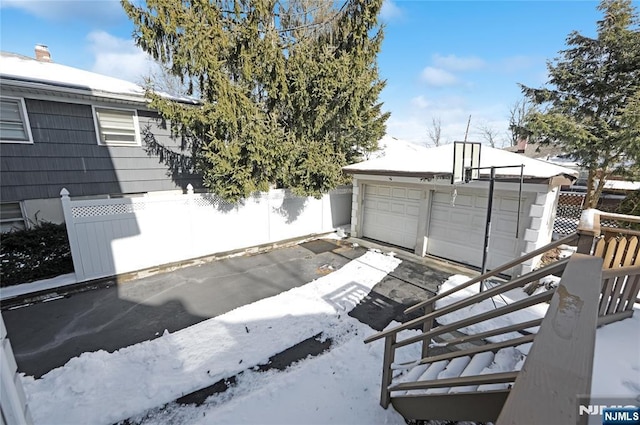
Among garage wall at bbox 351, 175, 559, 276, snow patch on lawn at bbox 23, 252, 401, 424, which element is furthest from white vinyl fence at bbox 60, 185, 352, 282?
garage wall at bbox 351, 175, 559, 276

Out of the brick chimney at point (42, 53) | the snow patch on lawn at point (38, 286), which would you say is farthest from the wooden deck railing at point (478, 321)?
the brick chimney at point (42, 53)

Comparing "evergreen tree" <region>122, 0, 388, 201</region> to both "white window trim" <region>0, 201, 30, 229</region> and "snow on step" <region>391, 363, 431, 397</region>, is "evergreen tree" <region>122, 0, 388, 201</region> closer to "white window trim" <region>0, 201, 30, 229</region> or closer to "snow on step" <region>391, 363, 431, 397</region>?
"white window trim" <region>0, 201, 30, 229</region>

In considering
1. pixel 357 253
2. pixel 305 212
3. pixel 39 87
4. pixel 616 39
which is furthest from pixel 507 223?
pixel 39 87

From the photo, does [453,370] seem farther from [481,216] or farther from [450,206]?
[450,206]

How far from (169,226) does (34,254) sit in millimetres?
2396

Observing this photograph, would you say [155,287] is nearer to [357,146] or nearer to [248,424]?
[248,424]

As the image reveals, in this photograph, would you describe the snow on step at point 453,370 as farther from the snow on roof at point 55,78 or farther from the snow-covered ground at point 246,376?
the snow on roof at point 55,78

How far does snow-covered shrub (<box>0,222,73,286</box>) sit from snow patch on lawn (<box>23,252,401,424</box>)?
315 centimetres

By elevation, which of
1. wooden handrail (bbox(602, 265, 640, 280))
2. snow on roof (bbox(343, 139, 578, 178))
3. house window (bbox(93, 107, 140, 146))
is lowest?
wooden handrail (bbox(602, 265, 640, 280))

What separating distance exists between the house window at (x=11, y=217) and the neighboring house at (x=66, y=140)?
15mm

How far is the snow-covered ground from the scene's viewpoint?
8.35ft

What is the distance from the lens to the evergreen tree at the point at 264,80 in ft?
18.5

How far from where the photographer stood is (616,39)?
26.2 ft

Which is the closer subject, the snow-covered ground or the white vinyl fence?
the snow-covered ground
